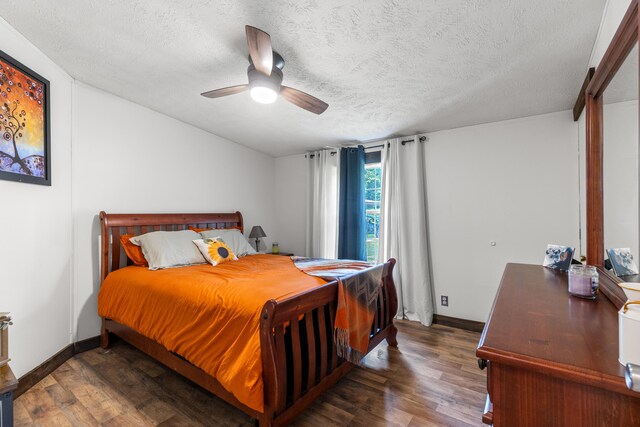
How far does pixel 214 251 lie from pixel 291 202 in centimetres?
201

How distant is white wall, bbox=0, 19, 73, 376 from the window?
10.8ft

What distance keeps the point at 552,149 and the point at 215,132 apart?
12.8ft

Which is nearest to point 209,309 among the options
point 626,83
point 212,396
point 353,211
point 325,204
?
point 212,396

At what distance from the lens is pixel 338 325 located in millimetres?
1834

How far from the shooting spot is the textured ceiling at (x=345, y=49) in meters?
1.47

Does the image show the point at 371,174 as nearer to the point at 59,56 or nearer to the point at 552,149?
the point at 552,149

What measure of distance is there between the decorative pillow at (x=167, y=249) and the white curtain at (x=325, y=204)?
1844mm

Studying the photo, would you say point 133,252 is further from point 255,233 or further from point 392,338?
point 392,338

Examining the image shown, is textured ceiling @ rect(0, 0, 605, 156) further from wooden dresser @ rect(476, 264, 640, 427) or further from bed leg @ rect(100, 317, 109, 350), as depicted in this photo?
bed leg @ rect(100, 317, 109, 350)

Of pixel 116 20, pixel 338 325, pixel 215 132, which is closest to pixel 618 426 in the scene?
pixel 338 325

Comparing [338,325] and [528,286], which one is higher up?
[528,286]

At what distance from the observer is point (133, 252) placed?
2.59 metres

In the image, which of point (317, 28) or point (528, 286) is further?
point (317, 28)

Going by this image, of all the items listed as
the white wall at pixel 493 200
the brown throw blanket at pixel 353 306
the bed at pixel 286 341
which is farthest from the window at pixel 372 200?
the brown throw blanket at pixel 353 306
